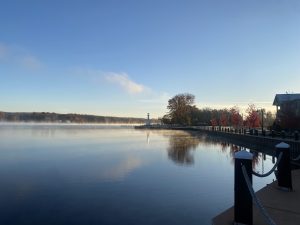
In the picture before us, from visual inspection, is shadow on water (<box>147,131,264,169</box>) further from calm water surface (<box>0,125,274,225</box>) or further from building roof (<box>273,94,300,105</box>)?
building roof (<box>273,94,300,105</box>)

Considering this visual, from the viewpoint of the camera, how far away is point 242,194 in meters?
6.31

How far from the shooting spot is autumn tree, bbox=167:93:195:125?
389 ft

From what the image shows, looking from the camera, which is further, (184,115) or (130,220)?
(184,115)

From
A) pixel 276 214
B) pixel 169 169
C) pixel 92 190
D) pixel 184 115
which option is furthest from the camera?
pixel 184 115

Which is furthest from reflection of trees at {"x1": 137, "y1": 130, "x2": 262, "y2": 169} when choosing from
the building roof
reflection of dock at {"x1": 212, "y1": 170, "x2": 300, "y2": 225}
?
the building roof

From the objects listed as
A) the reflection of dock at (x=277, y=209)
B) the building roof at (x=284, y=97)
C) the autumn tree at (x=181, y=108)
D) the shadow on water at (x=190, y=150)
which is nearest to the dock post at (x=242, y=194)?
the reflection of dock at (x=277, y=209)

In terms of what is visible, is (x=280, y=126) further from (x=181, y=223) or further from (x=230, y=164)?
(x=181, y=223)

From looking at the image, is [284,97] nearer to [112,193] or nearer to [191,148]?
[191,148]

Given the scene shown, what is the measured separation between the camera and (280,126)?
152 ft

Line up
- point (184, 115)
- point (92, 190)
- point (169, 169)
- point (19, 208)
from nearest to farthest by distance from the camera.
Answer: point (19, 208) < point (92, 190) < point (169, 169) < point (184, 115)

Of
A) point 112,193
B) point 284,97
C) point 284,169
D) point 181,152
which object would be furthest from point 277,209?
point 284,97

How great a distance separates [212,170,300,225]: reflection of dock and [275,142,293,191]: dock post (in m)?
0.23

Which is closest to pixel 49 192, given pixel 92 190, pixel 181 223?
pixel 92 190

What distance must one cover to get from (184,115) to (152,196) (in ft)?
349
